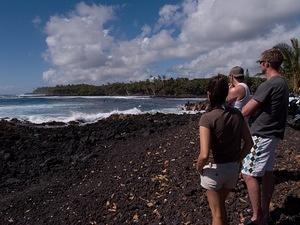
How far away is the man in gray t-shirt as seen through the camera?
4332 mm

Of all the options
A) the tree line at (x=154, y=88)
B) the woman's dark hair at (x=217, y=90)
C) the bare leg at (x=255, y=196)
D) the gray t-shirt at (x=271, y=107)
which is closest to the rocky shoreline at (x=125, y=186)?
the bare leg at (x=255, y=196)

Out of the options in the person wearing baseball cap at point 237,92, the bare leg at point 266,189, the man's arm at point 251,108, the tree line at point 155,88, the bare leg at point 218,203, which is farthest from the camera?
the tree line at point 155,88

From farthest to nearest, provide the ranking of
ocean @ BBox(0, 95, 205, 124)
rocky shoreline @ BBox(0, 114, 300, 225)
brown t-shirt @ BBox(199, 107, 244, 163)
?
ocean @ BBox(0, 95, 205, 124)
rocky shoreline @ BBox(0, 114, 300, 225)
brown t-shirt @ BBox(199, 107, 244, 163)

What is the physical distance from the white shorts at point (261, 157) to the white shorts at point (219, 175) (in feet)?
2.40

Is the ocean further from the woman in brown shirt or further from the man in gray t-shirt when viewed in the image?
the woman in brown shirt

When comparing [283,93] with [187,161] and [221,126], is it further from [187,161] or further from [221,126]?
[187,161]

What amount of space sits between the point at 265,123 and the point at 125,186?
11.2 ft

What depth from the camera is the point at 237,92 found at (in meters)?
5.03

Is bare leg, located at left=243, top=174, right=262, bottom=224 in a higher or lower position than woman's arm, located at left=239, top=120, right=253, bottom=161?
lower

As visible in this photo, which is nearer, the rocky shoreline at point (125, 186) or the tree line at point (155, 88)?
the rocky shoreline at point (125, 186)

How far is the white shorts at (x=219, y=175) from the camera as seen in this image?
3.69 metres

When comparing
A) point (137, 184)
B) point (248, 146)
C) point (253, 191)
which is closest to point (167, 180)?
point (137, 184)

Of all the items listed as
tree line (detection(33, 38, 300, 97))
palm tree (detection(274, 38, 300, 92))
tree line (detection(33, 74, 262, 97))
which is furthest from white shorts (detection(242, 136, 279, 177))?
tree line (detection(33, 74, 262, 97))

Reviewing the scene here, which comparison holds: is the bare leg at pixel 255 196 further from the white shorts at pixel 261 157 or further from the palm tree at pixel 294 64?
the palm tree at pixel 294 64
